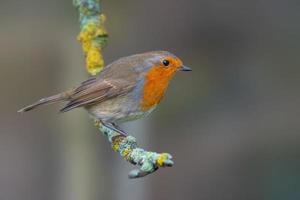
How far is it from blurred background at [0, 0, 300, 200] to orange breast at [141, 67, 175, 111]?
3.12 feet

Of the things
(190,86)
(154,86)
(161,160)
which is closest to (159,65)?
(154,86)

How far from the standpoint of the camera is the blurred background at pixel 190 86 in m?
4.66

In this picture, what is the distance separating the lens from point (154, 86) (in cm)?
362

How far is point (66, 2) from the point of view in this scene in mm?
4828

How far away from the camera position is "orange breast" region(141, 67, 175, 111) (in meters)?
3.56

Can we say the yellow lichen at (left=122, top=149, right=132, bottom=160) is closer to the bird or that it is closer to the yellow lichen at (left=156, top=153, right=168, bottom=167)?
the yellow lichen at (left=156, top=153, right=168, bottom=167)

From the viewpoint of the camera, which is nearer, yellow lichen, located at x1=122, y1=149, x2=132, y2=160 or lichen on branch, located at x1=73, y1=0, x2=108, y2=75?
yellow lichen, located at x1=122, y1=149, x2=132, y2=160

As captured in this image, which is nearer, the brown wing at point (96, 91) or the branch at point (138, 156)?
the branch at point (138, 156)

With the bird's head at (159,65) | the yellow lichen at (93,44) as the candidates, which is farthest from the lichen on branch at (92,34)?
the bird's head at (159,65)

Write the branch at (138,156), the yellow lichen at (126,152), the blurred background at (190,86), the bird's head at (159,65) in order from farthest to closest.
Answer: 1. the blurred background at (190,86)
2. the bird's head at (159,65)
3. the yellow lichen at (126,152)
4. the branch at (138,156)

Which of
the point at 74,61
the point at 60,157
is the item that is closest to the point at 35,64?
the point at 74,61

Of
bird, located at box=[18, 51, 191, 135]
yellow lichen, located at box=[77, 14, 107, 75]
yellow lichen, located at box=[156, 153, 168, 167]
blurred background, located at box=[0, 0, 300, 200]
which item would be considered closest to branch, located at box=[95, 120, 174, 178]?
yellow lichen, located at box=[156, 153, 168, 167]

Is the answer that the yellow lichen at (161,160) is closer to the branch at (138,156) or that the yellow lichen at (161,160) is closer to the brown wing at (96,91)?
the branch at (138,156)

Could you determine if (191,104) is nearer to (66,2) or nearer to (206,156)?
(206,156)
